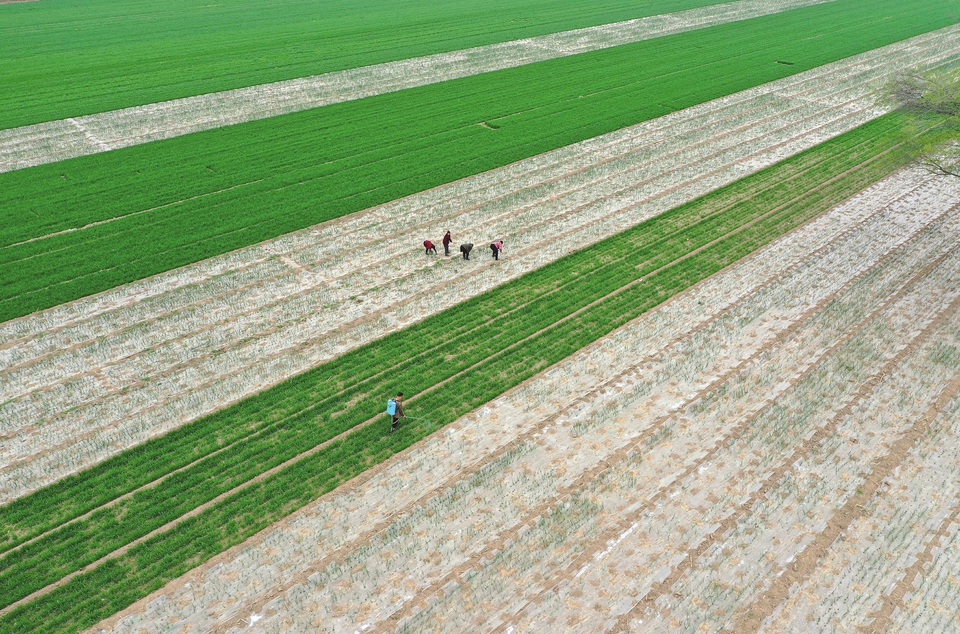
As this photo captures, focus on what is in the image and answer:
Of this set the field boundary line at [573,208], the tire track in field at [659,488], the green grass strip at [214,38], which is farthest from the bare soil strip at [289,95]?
the tire track in field at [659,488]

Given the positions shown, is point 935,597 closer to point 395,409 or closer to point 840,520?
point 840,520

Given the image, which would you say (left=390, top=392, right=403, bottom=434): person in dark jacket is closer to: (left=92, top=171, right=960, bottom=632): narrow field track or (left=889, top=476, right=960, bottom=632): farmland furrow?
(left=92, top=171, right=960, bottom=632): narrow field track

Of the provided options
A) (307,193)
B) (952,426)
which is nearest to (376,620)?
(952,426)

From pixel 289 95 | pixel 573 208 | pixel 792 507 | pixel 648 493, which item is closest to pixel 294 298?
pixel 573 208

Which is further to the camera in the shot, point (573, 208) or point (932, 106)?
point (573, 208)

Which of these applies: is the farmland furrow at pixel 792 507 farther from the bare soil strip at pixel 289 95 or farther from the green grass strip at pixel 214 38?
the green grass strip at pixel 214 38

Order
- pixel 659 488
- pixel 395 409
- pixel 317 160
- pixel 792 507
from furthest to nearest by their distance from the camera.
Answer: pixel 317 160
pixel 395 409
pixel 659 488
pixel 792 507

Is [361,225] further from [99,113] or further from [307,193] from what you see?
[99,113]
